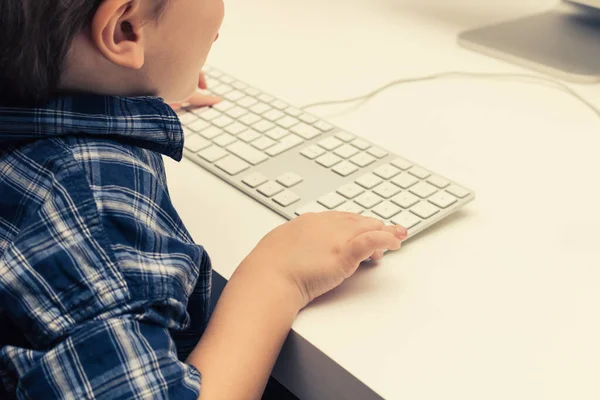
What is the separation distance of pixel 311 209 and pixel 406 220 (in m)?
0.08

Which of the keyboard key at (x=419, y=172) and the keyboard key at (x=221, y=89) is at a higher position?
the keyboard key at (x=419, y=172)

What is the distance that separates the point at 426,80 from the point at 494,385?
0.49 m

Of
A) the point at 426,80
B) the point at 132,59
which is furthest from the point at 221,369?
the point at 426,80

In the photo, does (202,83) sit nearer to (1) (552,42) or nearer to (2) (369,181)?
(2) (369,181)

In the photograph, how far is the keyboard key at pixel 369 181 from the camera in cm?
60

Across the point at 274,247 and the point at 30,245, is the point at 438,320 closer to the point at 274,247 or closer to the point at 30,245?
the point at 274,247

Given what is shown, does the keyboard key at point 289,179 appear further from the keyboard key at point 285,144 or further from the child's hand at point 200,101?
the child's hand at point 200,101

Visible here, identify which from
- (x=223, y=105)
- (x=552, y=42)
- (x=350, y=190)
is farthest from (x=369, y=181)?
(x=552, y=42)

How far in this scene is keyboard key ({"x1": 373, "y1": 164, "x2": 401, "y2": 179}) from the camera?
24.0 inches

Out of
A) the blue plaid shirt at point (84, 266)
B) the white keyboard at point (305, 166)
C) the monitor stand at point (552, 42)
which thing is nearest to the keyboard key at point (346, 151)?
the white keyboard at point (305, 166)

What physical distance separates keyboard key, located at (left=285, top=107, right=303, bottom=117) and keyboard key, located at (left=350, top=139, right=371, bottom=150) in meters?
0.08

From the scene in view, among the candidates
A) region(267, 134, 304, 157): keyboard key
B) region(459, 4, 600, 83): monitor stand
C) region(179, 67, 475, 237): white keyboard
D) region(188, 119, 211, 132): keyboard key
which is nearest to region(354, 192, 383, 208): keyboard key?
region(179, 67, 475, 237): white keyboard

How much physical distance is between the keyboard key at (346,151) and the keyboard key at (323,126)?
0.13 feet

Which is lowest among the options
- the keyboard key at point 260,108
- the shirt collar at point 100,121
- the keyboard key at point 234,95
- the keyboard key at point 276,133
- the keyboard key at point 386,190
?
the keyboard key at point 234,95
